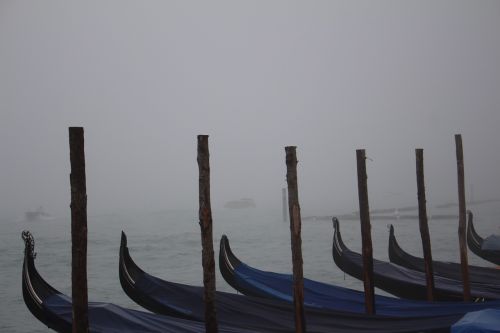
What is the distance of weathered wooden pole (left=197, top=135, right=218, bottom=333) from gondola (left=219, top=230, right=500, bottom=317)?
249 centimetres

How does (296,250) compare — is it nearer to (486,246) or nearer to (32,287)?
(32,287)

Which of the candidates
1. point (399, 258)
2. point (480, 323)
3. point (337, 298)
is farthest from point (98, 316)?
point (399, 258)

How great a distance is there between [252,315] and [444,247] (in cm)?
2288

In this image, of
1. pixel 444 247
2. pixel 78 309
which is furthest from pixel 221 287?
pixel 444 247

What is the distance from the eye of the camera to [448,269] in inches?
396

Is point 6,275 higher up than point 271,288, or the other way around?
point 271,288

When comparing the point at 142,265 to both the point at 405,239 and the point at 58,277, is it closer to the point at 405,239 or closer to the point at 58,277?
the point at 58,277

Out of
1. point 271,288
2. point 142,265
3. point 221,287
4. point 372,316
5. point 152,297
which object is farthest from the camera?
point 142,265

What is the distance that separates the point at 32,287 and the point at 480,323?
5442 mm

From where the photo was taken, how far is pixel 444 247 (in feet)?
88.2

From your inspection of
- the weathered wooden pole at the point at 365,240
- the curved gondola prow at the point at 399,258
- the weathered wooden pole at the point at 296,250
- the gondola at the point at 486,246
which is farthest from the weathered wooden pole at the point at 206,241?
the gondola at the point at 486,246

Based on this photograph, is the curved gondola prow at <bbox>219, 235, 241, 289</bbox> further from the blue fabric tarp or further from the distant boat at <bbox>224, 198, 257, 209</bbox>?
the distant boat at <bbox>224, 198, 257, 209</bbox>

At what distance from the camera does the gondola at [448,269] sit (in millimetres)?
9250

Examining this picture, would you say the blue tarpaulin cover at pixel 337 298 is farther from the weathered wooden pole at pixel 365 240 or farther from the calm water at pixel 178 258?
the calm water at pixel 178 258
